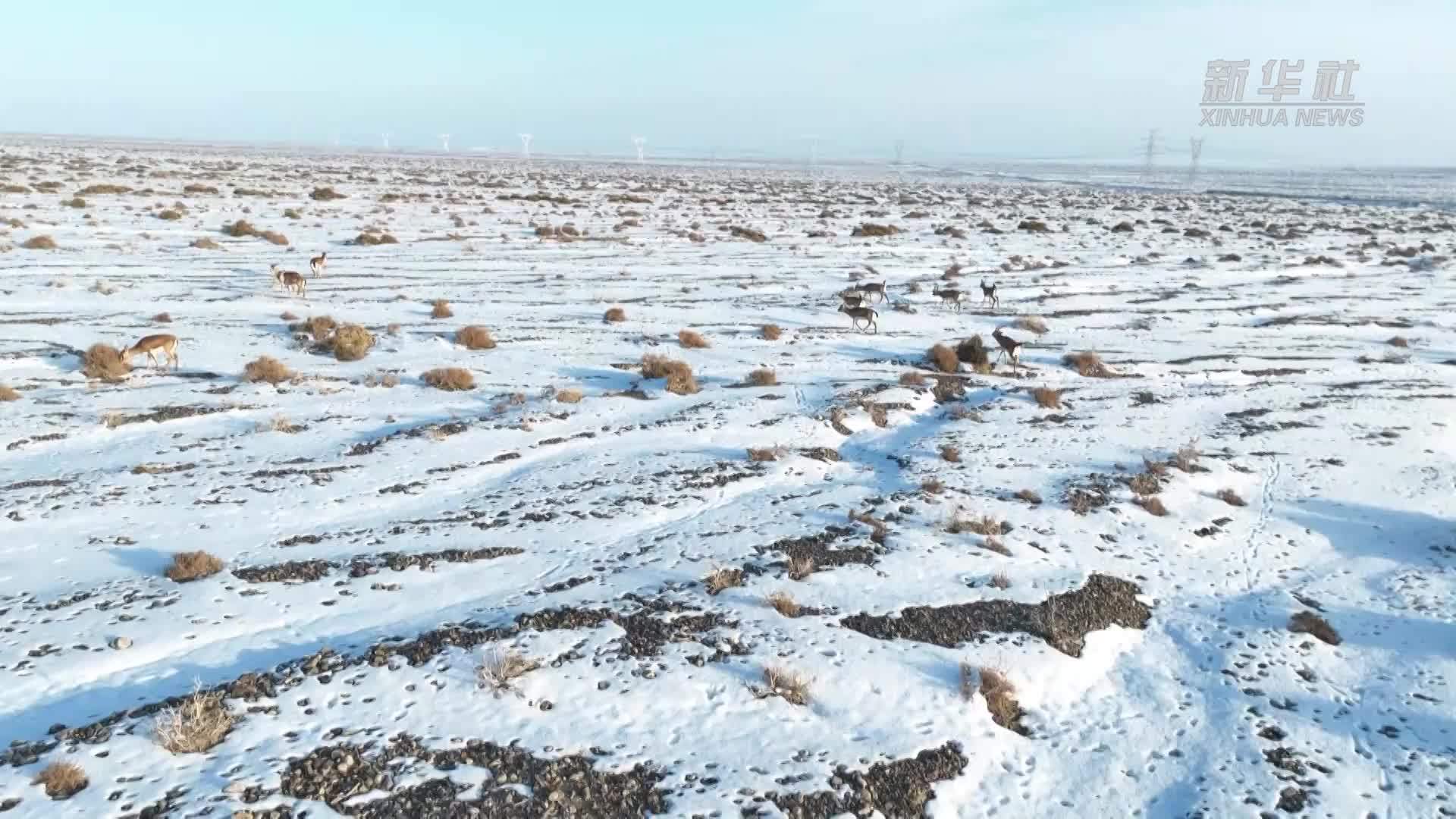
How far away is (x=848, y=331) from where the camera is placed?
2328 cm

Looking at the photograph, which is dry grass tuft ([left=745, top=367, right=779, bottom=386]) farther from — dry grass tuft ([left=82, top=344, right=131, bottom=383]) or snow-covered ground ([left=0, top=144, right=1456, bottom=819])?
dry grass tuft ([left=82, top=344, right=131, bottom=383])

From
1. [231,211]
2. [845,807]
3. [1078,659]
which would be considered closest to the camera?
[845,807]

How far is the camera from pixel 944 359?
19438mm

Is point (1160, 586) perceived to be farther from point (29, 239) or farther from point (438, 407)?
point (29, 239)

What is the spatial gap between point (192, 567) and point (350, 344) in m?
10.6

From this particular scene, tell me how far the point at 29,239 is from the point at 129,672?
31.4 meters

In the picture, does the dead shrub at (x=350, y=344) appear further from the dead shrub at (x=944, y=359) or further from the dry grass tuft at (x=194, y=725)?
the dry grass tuft at (x=194, y=725)

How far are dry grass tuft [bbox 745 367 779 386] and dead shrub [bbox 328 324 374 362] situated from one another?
793 cm

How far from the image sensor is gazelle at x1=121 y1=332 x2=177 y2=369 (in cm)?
1647

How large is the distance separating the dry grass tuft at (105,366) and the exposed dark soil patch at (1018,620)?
14.5m

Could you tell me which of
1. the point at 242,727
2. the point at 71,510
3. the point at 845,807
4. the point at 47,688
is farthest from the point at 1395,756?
the point at 71,510

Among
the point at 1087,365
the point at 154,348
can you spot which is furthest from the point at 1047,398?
the point at 154,348

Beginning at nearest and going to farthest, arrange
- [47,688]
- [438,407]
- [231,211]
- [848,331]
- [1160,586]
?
[47,688], [1160,586], [438,407], [848,331], [231,211]

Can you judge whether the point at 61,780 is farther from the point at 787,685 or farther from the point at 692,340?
the point at 692,340
